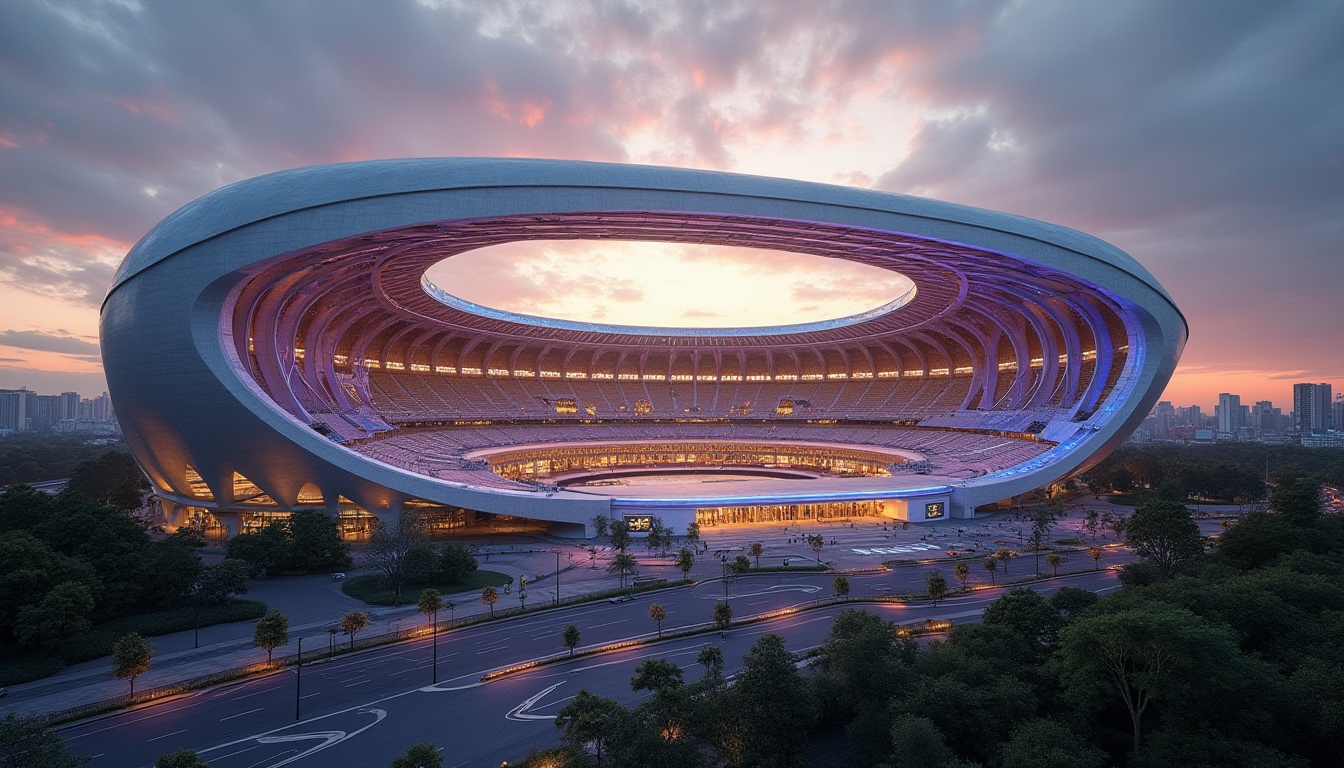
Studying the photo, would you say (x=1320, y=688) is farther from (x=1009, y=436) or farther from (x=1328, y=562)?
(x=1009, y=436)

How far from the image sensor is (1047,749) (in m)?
13.6

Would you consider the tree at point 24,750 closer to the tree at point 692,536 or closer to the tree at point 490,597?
the tree at point 490,597

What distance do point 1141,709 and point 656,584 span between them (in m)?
22.2

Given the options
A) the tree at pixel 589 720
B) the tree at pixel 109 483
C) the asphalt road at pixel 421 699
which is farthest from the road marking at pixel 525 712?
the tree at pixel 109 483

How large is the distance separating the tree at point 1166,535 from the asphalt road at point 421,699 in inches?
352

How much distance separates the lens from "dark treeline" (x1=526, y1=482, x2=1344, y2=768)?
46.1ft

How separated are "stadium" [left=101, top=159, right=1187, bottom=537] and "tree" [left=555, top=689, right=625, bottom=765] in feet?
85.0

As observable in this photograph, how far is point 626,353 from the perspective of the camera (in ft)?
276

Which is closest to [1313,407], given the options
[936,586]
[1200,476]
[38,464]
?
[1200,476]

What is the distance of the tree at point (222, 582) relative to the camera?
94.1ft

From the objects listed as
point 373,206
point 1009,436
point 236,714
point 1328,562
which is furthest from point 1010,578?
point 373,206

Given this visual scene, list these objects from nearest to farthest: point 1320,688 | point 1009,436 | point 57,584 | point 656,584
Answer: point 1320,688
point 57,584
point 656,584
point 1009,436

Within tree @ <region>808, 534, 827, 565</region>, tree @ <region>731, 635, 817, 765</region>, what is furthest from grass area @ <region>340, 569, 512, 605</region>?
tree @ <region>808, 534, 827, 565</region>

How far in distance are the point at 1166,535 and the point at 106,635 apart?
48.3m
